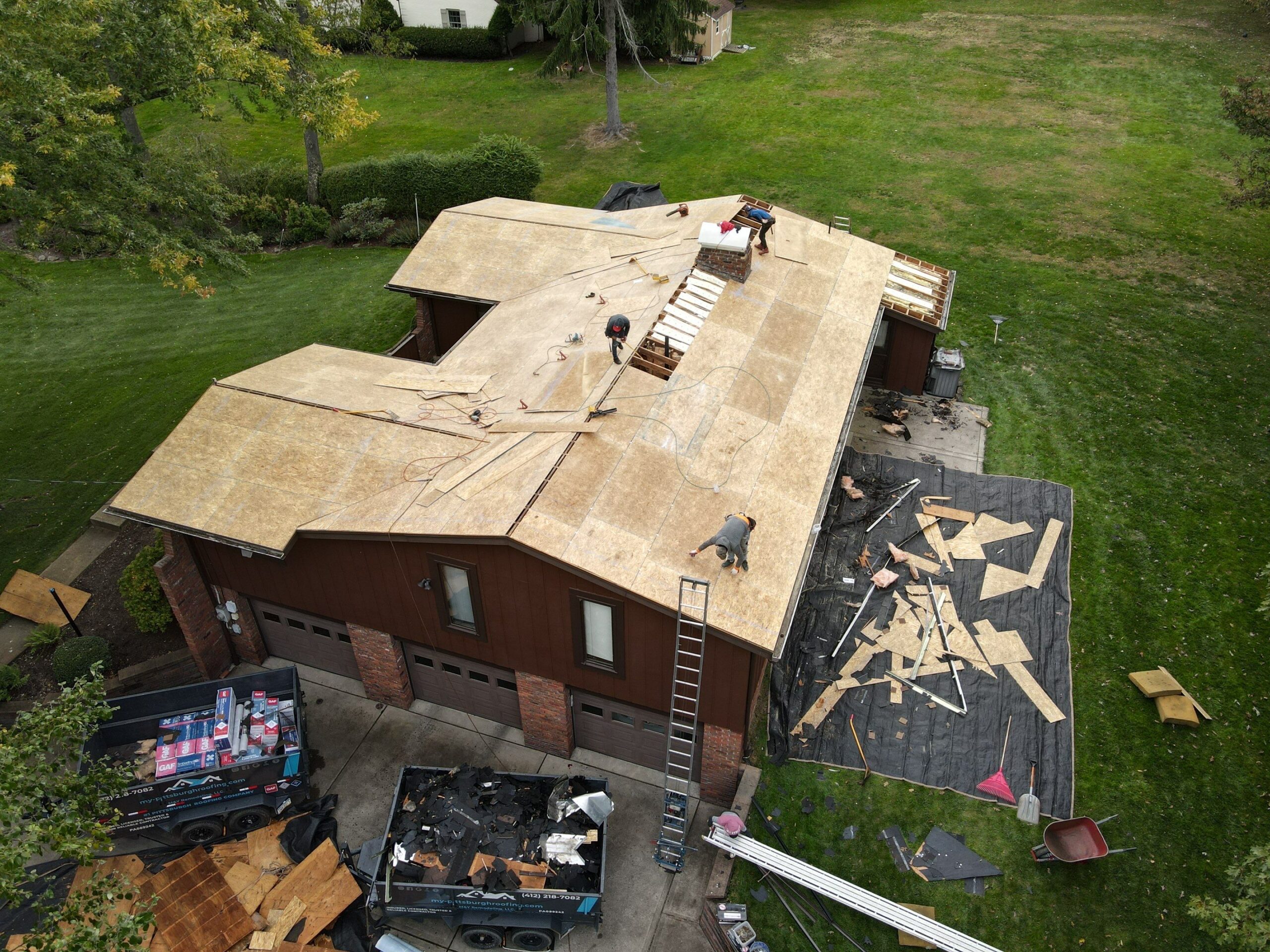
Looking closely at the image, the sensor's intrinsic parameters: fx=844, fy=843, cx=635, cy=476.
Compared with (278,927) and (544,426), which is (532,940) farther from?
(544,426)

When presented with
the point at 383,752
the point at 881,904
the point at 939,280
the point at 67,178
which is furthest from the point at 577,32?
the point at 881,904

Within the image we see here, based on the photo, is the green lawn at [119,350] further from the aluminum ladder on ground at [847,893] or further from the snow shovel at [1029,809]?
the snow shovel at [1029,809]

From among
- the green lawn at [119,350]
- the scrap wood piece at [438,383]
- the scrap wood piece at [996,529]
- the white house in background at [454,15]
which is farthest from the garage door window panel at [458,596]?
the white house in background at [454,15]

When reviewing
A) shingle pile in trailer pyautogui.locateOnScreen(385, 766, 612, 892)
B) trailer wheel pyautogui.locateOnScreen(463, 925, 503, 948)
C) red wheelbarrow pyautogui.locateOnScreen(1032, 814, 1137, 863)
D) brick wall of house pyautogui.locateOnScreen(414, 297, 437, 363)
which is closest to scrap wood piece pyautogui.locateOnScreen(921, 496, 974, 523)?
red wheelbarrow pyautogui.locateOnScreen(1032, 814, 1137, 863)

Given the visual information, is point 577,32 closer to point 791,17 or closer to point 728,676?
point 791,17

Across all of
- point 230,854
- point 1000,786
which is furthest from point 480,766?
point 1000,786
